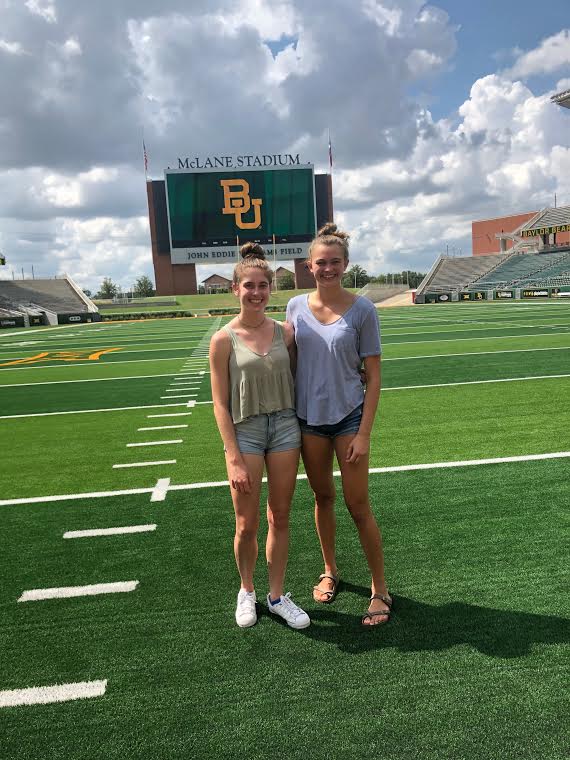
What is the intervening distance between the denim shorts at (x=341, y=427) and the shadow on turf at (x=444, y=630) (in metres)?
0.90

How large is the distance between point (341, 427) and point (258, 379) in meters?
0.46

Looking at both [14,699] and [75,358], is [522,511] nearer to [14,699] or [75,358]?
[14,699]

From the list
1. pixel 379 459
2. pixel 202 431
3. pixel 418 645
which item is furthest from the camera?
pixel 202 431

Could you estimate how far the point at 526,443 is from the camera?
5465 millimetres

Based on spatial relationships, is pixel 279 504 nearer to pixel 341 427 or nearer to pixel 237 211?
pixel 341 427

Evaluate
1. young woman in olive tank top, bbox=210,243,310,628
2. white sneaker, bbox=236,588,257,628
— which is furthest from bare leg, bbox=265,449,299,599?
white sneaker, bbox=236,588,257,628

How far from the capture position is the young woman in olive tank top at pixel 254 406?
2678 millimetres

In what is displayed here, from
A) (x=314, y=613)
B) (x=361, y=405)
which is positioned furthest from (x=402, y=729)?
(x=361, y=405)

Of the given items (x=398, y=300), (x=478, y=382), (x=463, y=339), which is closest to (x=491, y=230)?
(x=398, y=300)

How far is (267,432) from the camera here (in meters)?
2.76

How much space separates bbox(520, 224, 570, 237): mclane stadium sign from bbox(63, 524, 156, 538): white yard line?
55.0 meters

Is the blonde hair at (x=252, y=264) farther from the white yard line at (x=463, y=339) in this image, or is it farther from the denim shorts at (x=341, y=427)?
the white yard line at (x=463, y=339)

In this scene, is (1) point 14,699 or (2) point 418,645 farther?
(2) point 418,645

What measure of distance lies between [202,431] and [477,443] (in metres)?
3.01
